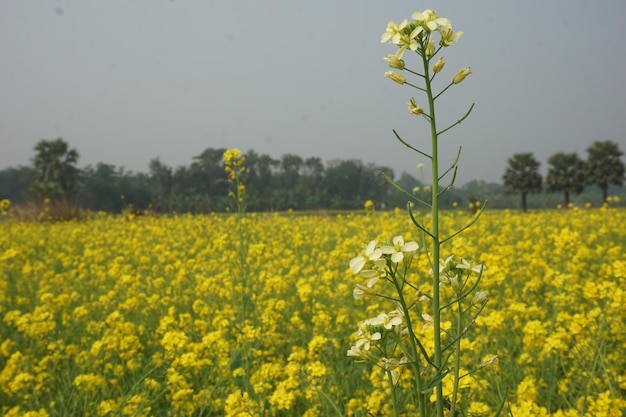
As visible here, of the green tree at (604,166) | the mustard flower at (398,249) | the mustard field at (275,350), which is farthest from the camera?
the green tree at (604,166)

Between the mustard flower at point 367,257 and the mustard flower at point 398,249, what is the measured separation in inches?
0.6

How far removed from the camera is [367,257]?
899 millimetres

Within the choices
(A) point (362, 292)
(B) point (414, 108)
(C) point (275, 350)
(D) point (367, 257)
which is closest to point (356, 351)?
(A) point (362, 292)

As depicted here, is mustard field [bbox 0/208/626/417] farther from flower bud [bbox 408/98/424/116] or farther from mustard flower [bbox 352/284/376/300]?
flower bud [bbox 408/98/424/116]

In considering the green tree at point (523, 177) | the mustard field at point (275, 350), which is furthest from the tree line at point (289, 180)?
the mustard field at point (275, 350)

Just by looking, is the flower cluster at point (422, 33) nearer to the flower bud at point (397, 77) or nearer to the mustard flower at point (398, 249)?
the flower bud at point (397, 77)

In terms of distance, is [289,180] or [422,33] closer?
[422,33]

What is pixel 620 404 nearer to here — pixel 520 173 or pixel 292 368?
pixel 292 368

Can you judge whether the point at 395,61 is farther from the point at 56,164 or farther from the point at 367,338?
the point at 56,164

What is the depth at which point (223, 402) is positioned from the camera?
2.10 metres

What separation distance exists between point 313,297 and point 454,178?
10.3 feet

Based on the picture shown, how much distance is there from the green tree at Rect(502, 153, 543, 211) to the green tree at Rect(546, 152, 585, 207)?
4.34 ft

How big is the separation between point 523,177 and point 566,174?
4.07 meters

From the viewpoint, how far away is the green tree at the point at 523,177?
46.4 m
